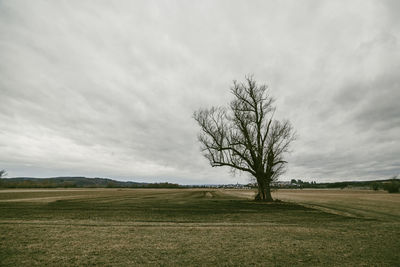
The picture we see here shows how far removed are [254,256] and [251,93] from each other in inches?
998

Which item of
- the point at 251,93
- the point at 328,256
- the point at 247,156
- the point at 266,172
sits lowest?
the point at 328,256

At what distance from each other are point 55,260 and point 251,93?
90.5ft

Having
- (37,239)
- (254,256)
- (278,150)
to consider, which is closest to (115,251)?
(37,239)

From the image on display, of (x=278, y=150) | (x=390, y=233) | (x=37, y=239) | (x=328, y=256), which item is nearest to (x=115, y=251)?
(x=37, y=239)

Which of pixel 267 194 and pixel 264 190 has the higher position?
pixel 264 190

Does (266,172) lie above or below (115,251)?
above

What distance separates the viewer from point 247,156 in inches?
1126

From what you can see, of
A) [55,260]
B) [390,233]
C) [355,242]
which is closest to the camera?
[55,260]

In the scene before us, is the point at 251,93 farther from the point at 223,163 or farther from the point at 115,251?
the point at 115,251

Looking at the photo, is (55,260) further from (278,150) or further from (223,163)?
(278,150)

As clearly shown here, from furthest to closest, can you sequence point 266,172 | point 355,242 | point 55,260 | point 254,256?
point 266,172
point 355,242
point 254,256
point 55,260

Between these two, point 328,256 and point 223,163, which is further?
point 223,163

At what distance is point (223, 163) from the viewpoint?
28953mm

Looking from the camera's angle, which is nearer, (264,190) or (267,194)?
(267,194)
